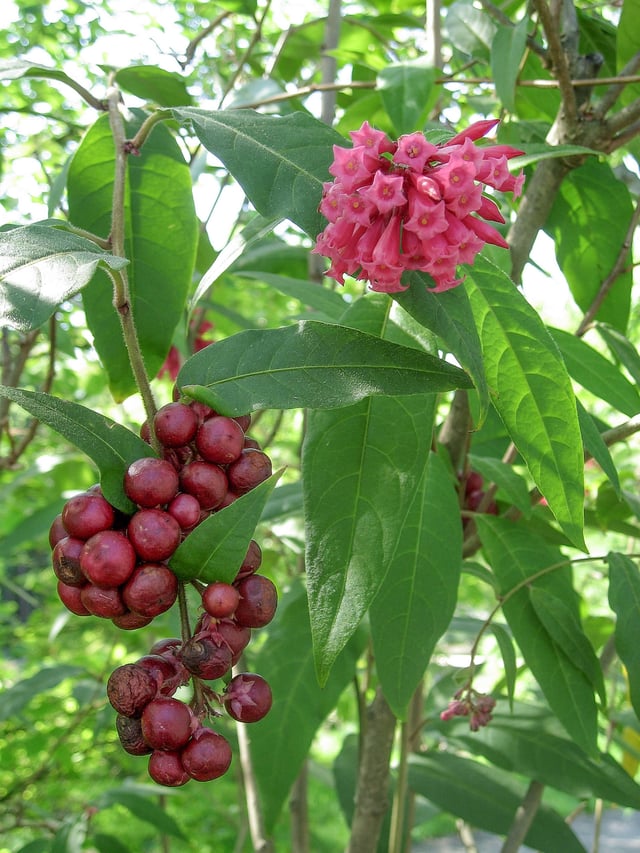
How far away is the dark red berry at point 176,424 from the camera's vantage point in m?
0.50

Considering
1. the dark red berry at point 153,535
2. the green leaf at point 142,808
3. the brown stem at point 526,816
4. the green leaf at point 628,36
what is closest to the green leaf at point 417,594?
the dark red berry at point 153,535

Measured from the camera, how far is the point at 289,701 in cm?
99

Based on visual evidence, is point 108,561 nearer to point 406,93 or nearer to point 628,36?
point 406,93

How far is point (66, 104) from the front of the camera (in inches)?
97.0

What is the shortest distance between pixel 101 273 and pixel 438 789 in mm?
806

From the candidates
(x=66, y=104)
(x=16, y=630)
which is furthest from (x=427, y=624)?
(x=16, y=630)

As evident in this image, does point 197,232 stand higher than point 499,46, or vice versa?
point 499,46

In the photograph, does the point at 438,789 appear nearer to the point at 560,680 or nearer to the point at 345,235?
the point at 560,680

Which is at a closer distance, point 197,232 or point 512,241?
point 197,232

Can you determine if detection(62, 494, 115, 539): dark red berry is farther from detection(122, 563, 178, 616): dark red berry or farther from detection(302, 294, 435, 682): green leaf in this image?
detection(302, 294, 435, 682): green leaf

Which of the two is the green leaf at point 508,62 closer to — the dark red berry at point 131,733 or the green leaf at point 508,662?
the green leaf at point 508,662

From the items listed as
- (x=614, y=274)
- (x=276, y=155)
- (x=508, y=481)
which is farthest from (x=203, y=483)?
(x=614, y=274)

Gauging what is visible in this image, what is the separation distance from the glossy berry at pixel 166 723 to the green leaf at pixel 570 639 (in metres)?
0.47

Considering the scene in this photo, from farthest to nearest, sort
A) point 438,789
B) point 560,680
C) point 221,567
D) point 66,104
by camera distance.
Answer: point 66,104 → point 438,789 → point 560,680 → point 221,567
